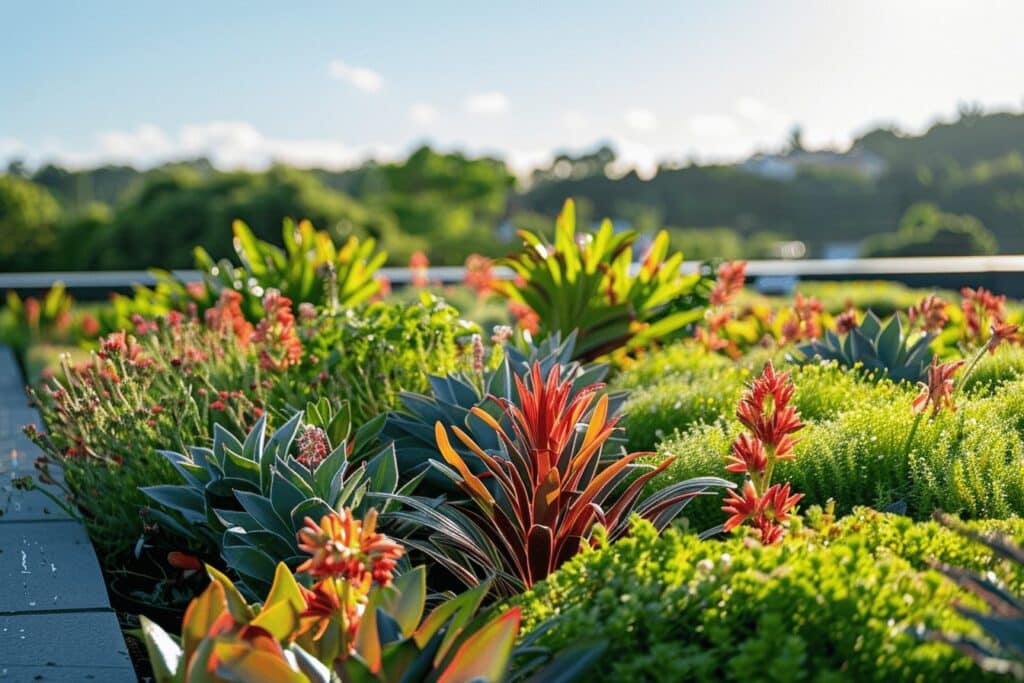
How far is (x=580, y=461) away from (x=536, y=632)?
76cm

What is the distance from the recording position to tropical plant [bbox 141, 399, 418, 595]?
8.94ft

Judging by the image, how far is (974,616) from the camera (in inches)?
59.9

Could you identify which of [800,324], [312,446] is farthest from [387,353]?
[800,324]

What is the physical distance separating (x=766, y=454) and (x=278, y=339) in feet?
7.65

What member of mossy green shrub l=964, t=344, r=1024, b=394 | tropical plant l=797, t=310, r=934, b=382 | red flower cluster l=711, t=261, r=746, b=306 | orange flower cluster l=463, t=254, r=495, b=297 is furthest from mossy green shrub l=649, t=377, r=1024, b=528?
orange flower cluster l=463, t=254, r=495, b=297

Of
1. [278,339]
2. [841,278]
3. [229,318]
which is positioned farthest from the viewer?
[841,278]

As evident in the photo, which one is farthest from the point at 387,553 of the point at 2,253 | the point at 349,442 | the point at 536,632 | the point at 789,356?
the point at 2,253

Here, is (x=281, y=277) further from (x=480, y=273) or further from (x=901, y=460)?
(x=901, y=460)

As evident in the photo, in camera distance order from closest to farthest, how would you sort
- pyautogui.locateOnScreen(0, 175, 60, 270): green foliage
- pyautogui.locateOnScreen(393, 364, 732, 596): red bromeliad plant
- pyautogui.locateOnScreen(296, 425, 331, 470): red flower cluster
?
pyautogui.locateOnScreen(393, 364, 732, 596): red bromeliad plant, pyautogui.locateOnScreen(296, 425, 331, 470): red flower cluster, pyautogui.locateOnScreen(0, 175, 60, 270): green foliage

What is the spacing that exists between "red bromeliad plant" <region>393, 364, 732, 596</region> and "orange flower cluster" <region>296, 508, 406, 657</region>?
68 centimetres

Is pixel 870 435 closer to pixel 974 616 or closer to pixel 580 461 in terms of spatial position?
pixel 580 461

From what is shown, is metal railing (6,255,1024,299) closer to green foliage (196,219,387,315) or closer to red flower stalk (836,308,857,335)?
green foliage (196,219,387,315)

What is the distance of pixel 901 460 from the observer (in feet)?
10.2

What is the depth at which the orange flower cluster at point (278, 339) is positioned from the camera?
162 inches
